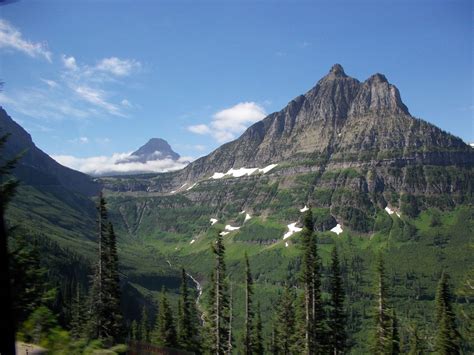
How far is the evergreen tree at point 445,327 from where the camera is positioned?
43938mm

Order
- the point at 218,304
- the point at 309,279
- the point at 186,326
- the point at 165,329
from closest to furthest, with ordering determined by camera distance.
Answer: the point at 309,279 → the point at 218,304 → the point at 165,329 → the point at 186,326

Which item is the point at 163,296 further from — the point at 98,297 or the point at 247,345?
the point at 98,297

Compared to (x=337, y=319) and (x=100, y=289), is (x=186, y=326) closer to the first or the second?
(x=100, y=289)

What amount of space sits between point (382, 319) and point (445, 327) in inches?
258

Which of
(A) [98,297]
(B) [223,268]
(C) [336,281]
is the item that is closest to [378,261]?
(C) [336,281]

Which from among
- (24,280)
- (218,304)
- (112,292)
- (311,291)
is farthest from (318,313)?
(24,280)

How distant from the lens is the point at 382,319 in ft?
144

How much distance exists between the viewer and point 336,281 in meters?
47.6

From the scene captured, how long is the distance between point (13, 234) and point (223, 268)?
34.0 meters

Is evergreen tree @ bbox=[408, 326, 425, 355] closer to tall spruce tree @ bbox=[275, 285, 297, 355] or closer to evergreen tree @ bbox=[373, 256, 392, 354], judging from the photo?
evergreen tree @ bbox=[373, 256, 392, 354]

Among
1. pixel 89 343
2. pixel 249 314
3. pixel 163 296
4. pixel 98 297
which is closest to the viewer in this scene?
pixel 89 343

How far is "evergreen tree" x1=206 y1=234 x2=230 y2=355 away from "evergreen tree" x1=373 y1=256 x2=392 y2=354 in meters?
15.4

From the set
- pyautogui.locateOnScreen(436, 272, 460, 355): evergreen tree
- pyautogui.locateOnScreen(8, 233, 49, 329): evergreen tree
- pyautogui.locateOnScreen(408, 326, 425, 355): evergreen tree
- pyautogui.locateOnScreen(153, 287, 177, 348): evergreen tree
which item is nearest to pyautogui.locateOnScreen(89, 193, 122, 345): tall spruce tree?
pyautogui.locateOnScreen(153, 287, 177, 348): evergreen tree

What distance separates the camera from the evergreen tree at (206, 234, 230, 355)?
45625 mm
